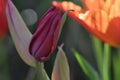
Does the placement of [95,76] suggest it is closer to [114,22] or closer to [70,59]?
[114,22]

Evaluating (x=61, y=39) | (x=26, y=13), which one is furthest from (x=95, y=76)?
(x=26, y=13)

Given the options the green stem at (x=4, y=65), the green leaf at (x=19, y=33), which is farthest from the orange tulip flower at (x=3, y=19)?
the green leaf at (x=19, y=33)

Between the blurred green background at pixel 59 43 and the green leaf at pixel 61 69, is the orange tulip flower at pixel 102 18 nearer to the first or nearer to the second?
the green leaf at pixel 61 69

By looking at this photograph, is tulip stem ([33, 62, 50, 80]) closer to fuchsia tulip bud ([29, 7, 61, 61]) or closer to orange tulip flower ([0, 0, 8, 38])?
fuchsia tulip bud ([29, 7, 61, 61])

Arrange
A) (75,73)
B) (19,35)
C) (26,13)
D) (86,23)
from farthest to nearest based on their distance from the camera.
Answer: (26,13) < (75,73) < (86,23) < (19,35)

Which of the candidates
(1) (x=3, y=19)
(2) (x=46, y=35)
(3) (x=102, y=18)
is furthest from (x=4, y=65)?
(2) (x=46, y=35)

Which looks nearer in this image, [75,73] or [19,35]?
[19,35]

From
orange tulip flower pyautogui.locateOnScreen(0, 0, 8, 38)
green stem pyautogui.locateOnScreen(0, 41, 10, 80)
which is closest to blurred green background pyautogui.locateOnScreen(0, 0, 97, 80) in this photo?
green stem pyautogui.locateOnScreen(0, 41, 10, 80)
